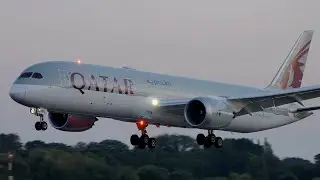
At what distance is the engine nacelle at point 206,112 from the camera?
A: 212 ft

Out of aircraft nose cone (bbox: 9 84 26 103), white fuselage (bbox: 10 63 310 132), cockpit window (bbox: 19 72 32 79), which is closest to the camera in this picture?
aircraft nose cone (bbox: 9 84 26 103)

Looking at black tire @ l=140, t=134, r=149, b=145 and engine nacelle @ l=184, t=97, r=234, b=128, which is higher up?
engine nacelle @ l=184, t=97, r=234, b=128

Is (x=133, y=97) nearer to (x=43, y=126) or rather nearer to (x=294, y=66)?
(x=43, y=126)

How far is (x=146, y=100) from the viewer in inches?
2552

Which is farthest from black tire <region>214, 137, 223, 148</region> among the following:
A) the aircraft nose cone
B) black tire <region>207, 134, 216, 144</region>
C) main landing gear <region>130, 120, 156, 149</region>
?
the aircraft nose cone

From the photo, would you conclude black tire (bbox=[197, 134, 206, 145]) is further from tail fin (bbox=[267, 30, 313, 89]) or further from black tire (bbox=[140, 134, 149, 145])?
tail fin (bbox=[267, 30, 313, 89])

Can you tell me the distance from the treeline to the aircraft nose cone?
8.95 meters

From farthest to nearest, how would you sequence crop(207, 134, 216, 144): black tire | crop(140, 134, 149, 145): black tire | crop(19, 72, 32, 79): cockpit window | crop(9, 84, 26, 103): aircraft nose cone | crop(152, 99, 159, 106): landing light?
crop(207, 134, 216, 144): black tire < crop(140, 134, 149, 145): black tire < crop(152, 99, 159, 106): landing light < crop(19, 72, 32, 79): cockpit window < crop(9, 84, 26, 103): aircraft nose cone

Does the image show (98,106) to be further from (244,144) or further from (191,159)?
(244,144)

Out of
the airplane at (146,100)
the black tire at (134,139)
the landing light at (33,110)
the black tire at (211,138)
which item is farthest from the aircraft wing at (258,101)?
the landing light at (33,110)

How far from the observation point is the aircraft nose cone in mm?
59969

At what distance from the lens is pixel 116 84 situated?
208ft

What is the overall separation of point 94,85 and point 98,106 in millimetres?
1150

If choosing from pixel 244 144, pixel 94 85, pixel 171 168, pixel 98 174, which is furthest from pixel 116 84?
pixel 244 144
